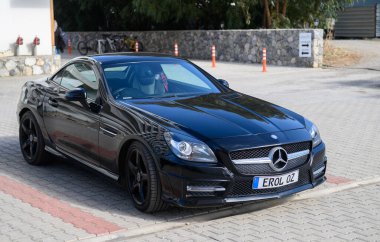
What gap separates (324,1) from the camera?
90.3 feet

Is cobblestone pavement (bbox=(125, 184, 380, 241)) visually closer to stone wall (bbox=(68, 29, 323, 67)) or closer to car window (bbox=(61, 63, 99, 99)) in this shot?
car window (bbox=(61, 63, 99, 99))

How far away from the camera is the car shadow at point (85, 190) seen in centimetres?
577

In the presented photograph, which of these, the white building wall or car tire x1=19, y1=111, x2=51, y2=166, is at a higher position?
the white building wall

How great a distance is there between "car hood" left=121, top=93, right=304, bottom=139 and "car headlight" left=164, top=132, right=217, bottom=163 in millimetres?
111

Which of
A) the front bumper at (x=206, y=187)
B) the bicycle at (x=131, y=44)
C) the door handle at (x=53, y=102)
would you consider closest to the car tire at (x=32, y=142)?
the door handle at (x=53, y=102)

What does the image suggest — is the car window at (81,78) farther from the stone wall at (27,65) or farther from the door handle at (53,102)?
the stone wall at (27,65)

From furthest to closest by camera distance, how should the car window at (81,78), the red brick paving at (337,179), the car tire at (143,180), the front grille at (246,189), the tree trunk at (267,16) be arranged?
the tree trunk at (267,16) → the red brick paving at (337,179) → the car window at (81,78) → the car tire at (143,180) → the front grille at (246,189)

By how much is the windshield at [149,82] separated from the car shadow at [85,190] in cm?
93

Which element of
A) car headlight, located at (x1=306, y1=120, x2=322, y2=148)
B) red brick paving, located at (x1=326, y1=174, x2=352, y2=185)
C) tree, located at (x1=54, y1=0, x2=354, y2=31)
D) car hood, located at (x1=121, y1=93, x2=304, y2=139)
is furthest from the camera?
tree, located at (x1=54, y1=0, x2=354, y2=31)

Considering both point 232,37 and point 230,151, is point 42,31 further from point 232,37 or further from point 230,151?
point 230,151

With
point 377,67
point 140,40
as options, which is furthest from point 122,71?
point 140,40

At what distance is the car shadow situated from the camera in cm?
577

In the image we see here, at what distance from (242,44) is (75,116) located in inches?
786

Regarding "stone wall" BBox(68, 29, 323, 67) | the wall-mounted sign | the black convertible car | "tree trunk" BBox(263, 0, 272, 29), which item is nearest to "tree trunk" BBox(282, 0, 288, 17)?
"tree trunk" BBox(263, 0, 272, 29)
